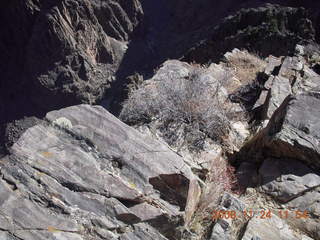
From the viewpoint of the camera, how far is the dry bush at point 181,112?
4316 mm

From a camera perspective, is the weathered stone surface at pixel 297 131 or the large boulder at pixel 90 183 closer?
the large boulder at pixel 90 183

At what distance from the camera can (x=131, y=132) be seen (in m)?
3.44

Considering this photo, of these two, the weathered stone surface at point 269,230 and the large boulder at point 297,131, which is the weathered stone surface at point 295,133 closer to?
the large boulder at point 297,131

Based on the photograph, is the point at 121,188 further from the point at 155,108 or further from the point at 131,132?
the point at 155,108

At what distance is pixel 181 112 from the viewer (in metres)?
4.45

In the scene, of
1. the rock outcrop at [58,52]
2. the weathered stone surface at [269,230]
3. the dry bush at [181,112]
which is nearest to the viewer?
the weathered stone surface at [269,230]

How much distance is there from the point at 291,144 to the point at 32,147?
2.35 meters

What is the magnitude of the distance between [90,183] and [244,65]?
19.2 ft

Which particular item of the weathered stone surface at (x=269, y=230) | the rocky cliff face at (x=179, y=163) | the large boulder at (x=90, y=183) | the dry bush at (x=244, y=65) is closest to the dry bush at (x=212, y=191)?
the rocky cliff face at (x=179, y=163)
